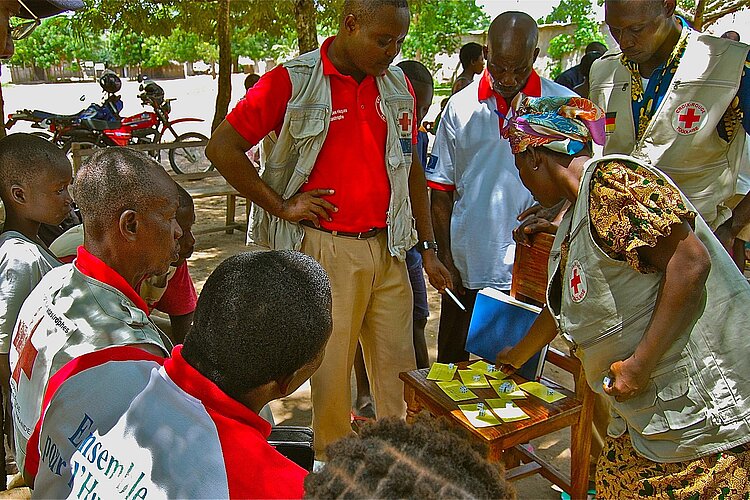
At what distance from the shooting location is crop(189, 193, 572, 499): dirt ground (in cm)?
288

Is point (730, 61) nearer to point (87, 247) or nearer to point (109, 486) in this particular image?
point (87, 247)

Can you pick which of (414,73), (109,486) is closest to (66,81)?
(414,73)

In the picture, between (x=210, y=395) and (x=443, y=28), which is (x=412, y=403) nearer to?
(x=210, y=395)

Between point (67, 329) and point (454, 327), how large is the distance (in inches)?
81.8

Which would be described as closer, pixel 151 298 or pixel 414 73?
pixel 151 298

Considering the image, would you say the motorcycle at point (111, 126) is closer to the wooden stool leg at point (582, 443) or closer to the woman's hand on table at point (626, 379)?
the wooden stool leg at point (582, 443)

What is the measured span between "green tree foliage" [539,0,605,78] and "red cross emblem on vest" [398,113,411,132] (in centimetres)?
1753

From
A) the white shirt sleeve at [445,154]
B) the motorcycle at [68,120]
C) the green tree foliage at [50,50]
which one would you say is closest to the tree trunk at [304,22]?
the white shirt sleeve at [445,154]

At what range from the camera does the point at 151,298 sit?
2.49 meters

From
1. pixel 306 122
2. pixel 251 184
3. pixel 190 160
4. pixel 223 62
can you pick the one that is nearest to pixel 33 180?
pixel 251 184

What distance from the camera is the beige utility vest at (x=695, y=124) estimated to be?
7.91 ft

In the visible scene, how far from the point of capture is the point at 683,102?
8.02 feet

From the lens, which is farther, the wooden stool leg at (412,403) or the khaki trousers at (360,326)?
the khaki trousers at (360,326)

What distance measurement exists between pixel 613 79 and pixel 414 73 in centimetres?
157
